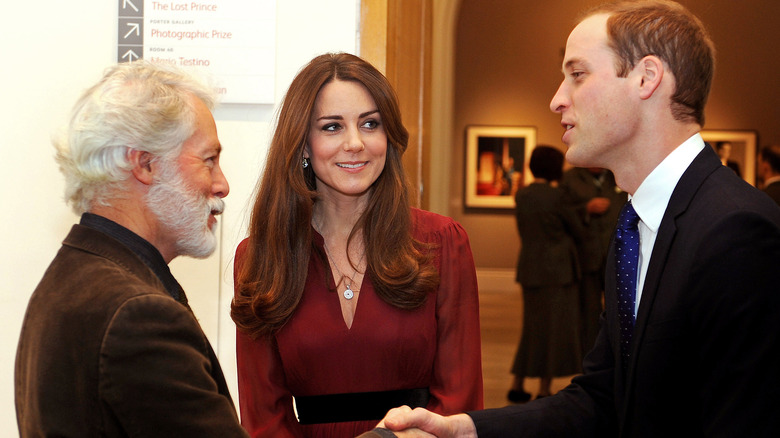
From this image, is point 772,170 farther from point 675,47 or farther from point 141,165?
point 141,165

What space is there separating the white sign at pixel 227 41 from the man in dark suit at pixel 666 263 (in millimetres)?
1470

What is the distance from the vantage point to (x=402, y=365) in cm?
243

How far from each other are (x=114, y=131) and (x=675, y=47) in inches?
53.4

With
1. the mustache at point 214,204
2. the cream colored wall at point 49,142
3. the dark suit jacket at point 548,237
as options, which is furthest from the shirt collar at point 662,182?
the dark suit jacket at point 548,237

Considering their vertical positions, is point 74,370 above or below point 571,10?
below

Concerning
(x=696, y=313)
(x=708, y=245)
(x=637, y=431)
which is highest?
(x=708, y=245)

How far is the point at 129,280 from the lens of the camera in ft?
5.21

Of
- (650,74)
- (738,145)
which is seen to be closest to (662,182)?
(650,74)

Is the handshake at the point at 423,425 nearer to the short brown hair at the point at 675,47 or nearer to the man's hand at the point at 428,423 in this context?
the man's hand at the point at 428,423

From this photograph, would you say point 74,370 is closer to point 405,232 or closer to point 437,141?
point 405,232

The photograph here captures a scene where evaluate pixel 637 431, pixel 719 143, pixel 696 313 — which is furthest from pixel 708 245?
pixel 719 143

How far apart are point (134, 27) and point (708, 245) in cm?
249

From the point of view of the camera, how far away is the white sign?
3.25 m

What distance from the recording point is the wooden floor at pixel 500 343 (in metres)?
7.23
